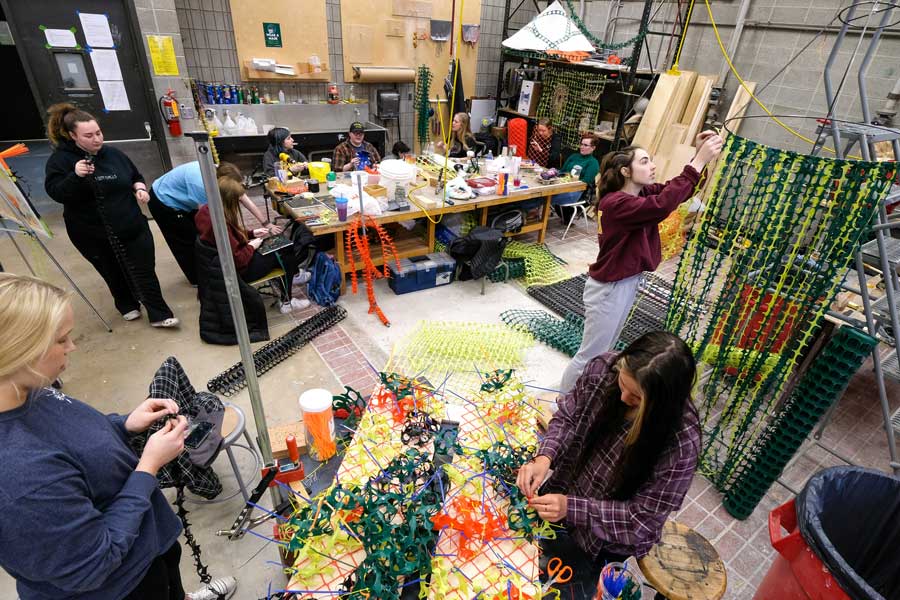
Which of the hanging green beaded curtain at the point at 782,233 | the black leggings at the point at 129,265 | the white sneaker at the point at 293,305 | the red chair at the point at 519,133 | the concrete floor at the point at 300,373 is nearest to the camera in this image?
the hanging green beaded curtain at the point at 782,233

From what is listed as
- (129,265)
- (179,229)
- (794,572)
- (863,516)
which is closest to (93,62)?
(179,229)

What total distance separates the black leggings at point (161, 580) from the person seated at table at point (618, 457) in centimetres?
117

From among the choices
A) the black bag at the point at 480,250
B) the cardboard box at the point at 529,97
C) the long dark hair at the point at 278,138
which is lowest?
the black bag at the point at 480,250

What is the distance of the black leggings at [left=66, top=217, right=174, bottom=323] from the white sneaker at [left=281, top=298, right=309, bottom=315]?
2.80ft

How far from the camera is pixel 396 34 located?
7.20 m

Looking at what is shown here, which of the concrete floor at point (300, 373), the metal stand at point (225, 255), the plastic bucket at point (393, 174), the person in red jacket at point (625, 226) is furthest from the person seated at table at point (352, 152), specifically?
the metal stand at point (225, 255)

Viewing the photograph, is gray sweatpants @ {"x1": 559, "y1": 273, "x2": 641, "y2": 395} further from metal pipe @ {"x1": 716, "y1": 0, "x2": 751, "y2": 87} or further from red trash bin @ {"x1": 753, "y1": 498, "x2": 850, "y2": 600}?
metal pipe @ {"x1": 716, "y1": 0, "x2": 751, "y2": 87}

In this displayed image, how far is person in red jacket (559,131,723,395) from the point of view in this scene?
2.31m

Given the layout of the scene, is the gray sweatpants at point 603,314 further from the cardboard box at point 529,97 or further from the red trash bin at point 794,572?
the cardboard box at point 529,97

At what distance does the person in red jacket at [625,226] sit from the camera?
2307mm

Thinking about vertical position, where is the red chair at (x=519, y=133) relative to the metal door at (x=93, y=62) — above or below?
below

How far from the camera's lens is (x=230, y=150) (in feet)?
19.8

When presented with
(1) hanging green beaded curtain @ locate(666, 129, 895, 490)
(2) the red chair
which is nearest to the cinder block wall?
(2) the red chair

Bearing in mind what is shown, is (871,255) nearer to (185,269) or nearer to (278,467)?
(278,467)
